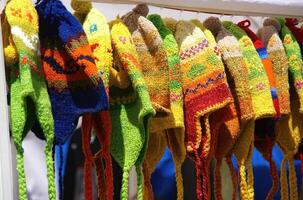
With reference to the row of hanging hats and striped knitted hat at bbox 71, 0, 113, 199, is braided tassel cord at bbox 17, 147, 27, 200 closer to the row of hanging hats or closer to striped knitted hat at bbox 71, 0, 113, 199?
the row of hanging hats

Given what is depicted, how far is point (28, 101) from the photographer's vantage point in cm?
85

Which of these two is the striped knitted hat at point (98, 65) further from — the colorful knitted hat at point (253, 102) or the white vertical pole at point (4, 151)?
the colorful knitted hat at point (253, 102)

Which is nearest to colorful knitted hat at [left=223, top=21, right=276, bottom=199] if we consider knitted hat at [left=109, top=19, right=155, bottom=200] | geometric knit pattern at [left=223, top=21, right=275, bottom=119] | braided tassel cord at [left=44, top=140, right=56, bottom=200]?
geometric knit pattern at [left=223, top=21, right=275, bottom=119]

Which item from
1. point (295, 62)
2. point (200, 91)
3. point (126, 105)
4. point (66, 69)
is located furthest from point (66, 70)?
point (295, 62)

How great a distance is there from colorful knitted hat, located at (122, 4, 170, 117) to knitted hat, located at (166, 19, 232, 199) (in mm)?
50

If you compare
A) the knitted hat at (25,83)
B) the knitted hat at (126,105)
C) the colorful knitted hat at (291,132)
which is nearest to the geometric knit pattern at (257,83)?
the colorful knitted hat at (291,132)

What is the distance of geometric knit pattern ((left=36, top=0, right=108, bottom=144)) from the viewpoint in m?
0.86

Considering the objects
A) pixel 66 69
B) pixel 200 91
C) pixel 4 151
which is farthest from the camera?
pixel 200 91

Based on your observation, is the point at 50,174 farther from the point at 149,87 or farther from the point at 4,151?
the point at 149,87

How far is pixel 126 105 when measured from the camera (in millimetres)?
955

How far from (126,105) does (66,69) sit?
13 cm

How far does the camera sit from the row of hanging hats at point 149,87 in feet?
2.80

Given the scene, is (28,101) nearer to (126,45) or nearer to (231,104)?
(126,45)

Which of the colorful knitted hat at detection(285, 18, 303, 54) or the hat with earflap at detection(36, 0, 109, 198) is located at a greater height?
the colorful knitted hat at detection(285, 18, 303, 54)
